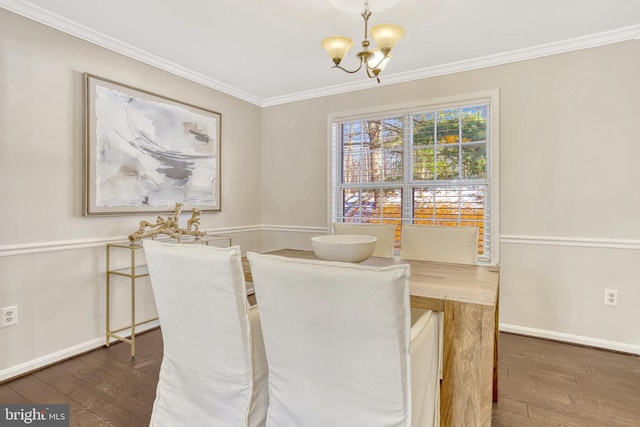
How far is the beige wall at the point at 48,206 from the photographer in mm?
2152

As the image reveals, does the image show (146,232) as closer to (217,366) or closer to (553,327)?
(217,366)

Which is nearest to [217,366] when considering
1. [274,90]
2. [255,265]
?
[255,265]

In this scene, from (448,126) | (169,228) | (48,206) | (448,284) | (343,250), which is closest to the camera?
(448,284)

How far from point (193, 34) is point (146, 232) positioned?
154 cm

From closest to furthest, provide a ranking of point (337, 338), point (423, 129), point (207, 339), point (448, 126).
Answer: point (337, 338), point (207, 339), point (448, 126), point (423, 129)

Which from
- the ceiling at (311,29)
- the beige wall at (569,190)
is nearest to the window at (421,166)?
the beige wall at (569,190)

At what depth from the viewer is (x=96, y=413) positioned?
5.97ft

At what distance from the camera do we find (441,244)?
2449mm

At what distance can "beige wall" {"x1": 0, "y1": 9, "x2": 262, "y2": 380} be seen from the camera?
7.06 ft

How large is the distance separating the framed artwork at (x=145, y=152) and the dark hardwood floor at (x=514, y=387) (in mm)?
1093

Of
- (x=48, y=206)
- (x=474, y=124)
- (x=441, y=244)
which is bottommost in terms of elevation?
(x=441, y=244)

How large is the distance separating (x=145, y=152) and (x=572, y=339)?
3734mm

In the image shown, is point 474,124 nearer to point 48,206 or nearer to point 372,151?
point 372,151

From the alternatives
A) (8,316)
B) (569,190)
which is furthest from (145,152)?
(569,190)
